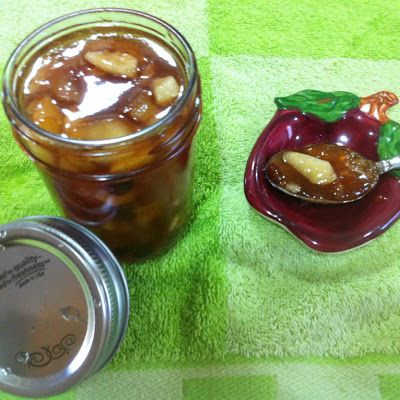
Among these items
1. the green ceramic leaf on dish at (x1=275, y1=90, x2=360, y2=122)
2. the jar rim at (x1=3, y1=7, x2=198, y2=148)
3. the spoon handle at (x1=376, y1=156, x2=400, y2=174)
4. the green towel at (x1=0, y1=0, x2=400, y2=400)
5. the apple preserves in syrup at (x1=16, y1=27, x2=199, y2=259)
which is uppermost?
the jar rim at (x1=3, y1=7, x2=198, y2=148)

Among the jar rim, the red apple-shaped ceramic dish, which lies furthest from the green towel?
the jar rim

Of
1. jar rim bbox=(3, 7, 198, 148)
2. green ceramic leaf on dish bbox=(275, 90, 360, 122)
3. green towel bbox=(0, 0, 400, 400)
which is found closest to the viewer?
jar rim bbox=(3, 7, 198, 148)

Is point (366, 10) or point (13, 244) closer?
point (13, 244)

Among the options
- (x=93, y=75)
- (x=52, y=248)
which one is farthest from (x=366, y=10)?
(x=52, y=248)

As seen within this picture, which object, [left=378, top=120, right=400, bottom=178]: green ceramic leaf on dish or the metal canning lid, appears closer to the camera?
the metal canning lid

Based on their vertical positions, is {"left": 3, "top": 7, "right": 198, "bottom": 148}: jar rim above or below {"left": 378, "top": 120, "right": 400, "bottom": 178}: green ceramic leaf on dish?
above

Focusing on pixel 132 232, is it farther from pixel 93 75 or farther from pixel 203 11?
→ pixel 203 11

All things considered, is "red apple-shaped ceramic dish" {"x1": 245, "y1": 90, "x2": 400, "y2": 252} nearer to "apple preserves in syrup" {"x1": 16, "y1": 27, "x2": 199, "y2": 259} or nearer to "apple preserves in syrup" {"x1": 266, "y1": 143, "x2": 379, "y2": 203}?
"apple preserves in syrup" {"x1": 266, "y1": 143, "x2": 379, "y2": 203}
